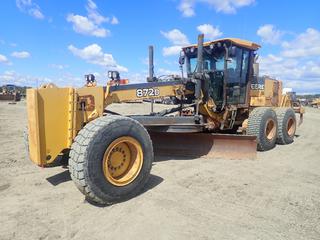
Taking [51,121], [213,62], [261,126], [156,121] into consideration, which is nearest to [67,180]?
[51,121]

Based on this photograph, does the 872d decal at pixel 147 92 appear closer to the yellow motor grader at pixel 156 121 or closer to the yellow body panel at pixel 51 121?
the yellow motor grader at pixel 156 121

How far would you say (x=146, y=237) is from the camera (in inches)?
148

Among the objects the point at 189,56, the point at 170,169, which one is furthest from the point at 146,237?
the point at 189,56

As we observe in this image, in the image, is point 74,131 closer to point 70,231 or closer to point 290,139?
point 70,231

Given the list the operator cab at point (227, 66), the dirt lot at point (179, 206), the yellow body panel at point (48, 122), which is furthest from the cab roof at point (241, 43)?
the yellow body panel at point (48, 122)

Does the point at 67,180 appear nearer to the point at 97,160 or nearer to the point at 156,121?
the point at 97,160

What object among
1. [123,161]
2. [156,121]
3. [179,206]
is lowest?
[179,206]

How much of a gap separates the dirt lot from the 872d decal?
136 cm

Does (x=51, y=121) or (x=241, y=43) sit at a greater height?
(x=241, y=43)

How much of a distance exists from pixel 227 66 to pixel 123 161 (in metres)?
4.29

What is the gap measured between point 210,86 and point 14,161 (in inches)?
178

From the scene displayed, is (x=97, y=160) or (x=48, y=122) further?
(x=48, y=122)

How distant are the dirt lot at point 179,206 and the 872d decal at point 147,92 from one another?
136cm

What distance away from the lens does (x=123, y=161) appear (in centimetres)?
518
